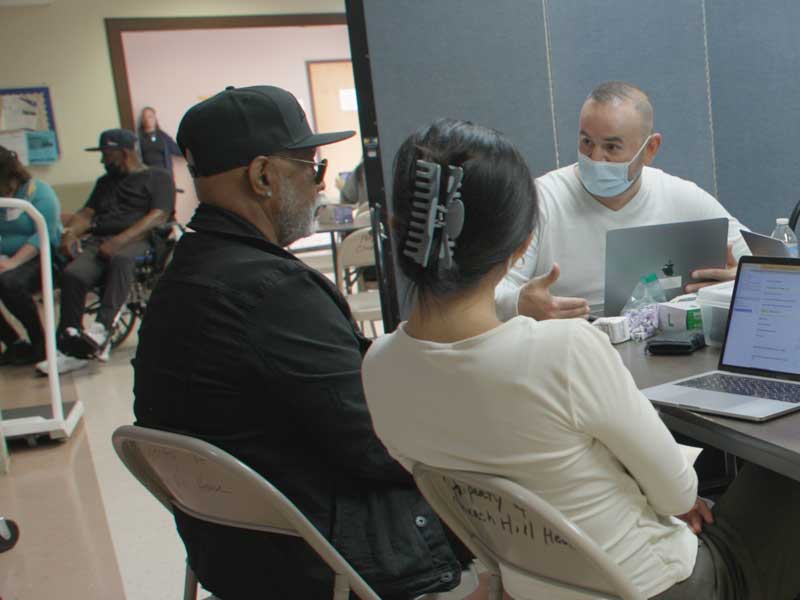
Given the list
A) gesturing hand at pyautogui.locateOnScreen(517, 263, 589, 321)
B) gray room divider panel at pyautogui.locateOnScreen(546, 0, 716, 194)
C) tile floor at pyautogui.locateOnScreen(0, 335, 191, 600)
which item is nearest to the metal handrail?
tile floor at pyautogui.locateOnScreen(0, 335, 191, 600)

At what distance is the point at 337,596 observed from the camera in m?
1.31

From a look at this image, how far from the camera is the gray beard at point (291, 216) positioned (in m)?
1.64

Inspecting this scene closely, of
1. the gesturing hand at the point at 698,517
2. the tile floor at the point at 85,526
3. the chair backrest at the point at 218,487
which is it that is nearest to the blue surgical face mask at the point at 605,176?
the gesturing hand at the point at 698,517

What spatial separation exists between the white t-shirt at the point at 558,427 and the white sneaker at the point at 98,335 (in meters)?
4.37

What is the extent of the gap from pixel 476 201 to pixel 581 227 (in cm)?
137

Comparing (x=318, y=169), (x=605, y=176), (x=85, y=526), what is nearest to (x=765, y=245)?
(x=605, y=176)

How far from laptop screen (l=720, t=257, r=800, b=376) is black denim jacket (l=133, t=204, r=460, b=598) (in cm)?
67

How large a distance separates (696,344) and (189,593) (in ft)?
3.82

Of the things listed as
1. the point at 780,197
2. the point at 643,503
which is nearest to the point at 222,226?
the point at 643,503

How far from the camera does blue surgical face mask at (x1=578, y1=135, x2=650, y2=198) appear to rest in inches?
90.7

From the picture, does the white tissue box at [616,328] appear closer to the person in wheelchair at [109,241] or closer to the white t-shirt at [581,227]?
the white t-shirt at [581,227]

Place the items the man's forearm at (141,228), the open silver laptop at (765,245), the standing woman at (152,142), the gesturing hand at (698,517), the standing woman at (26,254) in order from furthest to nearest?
the standing woman at (152,142)
the man's forearm at (141,228)
the standing woman at (26,254)
the open silver laptop at (765,245)
the gesturing hand at (698,517)

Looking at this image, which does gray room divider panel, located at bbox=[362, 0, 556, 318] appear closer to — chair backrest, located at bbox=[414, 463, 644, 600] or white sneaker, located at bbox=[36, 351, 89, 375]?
chair backrest, located at bbox=[414, 463, 644, 600]

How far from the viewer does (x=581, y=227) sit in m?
2.40
